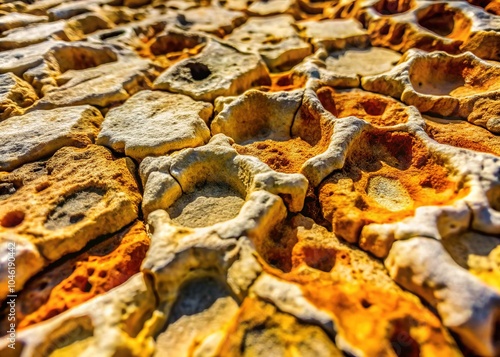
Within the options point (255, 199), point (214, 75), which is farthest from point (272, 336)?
point (214, 75)

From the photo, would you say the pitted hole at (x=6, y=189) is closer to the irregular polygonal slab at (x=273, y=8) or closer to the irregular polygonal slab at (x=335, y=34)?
the irregular polygonal slab at (x=335, y=34)

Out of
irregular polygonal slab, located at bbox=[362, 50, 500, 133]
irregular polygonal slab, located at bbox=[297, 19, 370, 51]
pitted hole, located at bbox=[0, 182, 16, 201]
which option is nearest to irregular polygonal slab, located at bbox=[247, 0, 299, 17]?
irregular polygonal slab, located at bbox=[297, 19, 370, 51]

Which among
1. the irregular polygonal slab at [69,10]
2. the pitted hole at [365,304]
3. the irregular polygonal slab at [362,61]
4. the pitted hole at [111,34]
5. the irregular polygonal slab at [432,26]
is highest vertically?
the irregular polygonal slab at [432,26]

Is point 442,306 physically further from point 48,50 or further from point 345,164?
point 48,50

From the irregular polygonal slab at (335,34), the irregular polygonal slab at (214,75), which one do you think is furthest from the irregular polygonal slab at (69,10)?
the irregular polygonal slab at (335,34)

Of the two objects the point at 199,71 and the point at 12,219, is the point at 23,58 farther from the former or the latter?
the point at 12,219
